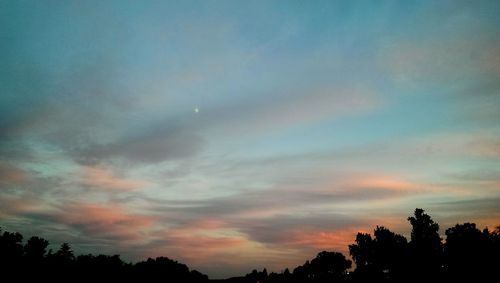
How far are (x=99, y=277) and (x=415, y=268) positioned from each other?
63.2 m

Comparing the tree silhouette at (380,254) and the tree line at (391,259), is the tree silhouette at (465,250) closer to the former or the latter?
the tree line at (391,259)

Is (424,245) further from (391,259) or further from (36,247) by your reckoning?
(36,247)

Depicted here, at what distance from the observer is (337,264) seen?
151875 millimetres

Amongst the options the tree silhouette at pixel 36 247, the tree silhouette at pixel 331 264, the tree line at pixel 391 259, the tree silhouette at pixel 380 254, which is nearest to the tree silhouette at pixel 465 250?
the tree line at pixel 391 259

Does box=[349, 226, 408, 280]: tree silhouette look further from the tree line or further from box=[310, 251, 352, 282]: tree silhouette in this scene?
box=[310, 251, 352, 282]: tree silhouette

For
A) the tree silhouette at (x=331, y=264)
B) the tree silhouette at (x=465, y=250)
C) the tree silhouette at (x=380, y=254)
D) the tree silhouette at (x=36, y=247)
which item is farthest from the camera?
the tree silhouette at (x=331, y=264)

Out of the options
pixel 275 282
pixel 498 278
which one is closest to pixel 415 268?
pixel 498 278

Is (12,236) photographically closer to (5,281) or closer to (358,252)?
(5,281)

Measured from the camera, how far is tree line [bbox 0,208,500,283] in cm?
5809

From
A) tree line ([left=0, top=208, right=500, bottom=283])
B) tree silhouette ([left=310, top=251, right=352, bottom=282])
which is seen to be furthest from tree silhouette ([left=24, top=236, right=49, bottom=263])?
tree silhouette ([left=310, top=251, right=352, bottom=282])

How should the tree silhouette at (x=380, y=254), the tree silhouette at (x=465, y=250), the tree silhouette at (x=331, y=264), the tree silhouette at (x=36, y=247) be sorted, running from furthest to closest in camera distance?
1. the tree silhouette at (x=331, y=264)
2. the tree silhouette at (x=380, y=254)
3. the tree silhouette at (x=36, y=247)
4. the tree silhouette at (x=465, y=250)

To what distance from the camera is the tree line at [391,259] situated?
58.1m

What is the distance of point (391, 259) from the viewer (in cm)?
8738

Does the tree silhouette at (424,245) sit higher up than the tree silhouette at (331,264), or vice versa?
the tree silhouette at (424,245)
